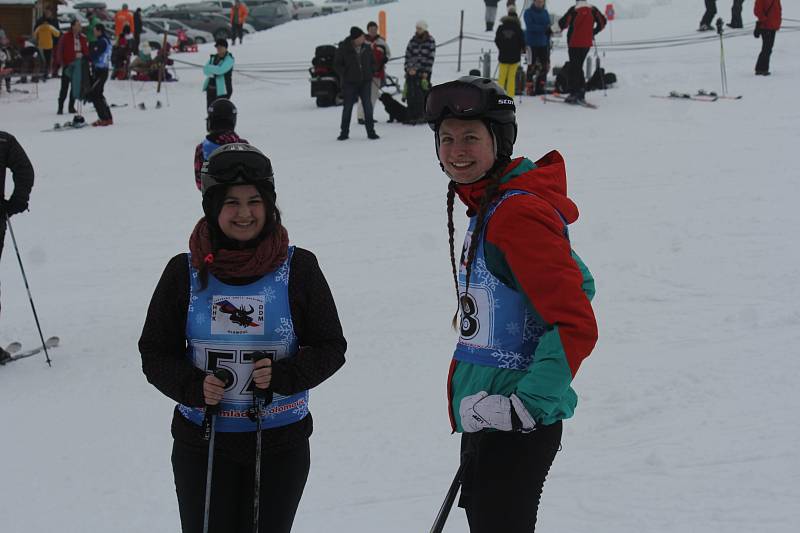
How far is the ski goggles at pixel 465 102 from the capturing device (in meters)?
2.39

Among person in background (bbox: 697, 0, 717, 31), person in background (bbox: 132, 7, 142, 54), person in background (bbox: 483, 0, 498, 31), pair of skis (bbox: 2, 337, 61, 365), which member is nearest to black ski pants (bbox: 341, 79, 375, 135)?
pair of skis (bbox: 2, 337, 61, 365)

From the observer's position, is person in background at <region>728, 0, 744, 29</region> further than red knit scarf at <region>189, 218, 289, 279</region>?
Yes

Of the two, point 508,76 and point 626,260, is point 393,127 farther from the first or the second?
point 626,260

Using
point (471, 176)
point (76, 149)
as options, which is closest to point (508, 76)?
point (76, 149)

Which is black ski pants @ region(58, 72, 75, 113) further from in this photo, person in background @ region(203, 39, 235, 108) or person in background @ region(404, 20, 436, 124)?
person in background @ region(404, 20, 436, 124)

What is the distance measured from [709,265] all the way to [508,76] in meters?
8.47

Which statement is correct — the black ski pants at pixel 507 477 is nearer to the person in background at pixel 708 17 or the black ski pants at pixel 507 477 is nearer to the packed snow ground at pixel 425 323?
the packed snow ground at pixel 425 323

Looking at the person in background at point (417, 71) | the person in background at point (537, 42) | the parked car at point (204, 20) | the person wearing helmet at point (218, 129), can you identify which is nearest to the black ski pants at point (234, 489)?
the person wearing helmet at point (218, 129)

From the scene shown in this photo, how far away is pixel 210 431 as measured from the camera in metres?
2.57

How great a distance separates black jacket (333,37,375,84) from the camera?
13.3m

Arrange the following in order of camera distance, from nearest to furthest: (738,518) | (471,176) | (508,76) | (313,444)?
(471,176) → (738,518) → (313,444) → (508,76)

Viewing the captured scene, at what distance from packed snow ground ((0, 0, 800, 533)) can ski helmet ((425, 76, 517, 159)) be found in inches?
80.6

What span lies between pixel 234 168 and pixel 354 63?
36.3 ft

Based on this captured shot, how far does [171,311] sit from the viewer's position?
8.54 feet
